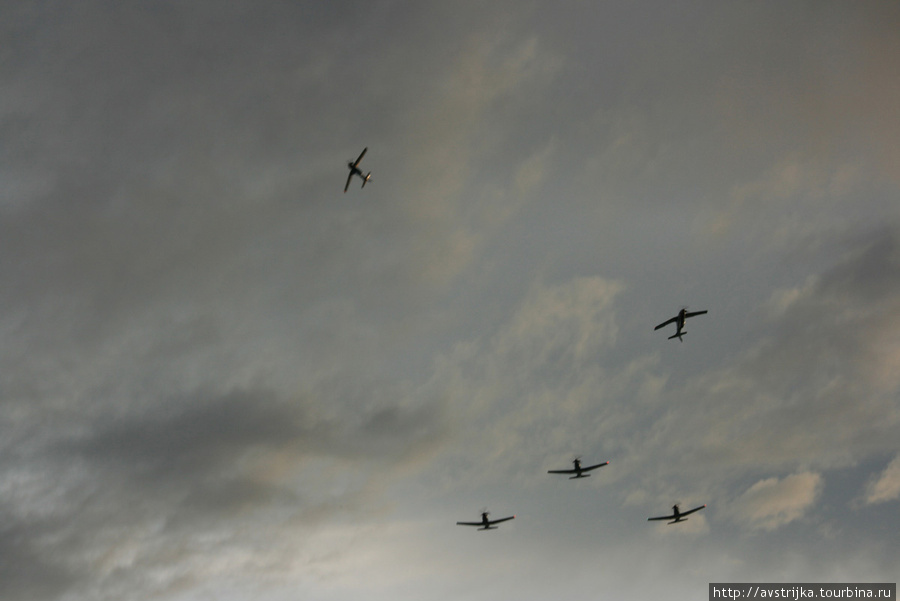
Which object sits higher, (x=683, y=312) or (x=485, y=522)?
(x=683, y=312)

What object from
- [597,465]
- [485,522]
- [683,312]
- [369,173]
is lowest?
[485,522]

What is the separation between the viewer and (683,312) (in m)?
159

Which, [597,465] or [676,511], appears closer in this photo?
[597,465]

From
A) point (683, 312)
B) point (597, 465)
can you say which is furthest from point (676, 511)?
point (683, 312)

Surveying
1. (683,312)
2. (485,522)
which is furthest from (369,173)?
(485,522)

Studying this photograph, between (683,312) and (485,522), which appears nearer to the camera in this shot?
(683,312)

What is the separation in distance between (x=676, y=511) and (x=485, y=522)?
205ft

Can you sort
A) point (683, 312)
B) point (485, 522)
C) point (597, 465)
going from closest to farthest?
point (683, 312) → point (597, 465) → point (485, 522)

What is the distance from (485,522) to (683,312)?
285ft

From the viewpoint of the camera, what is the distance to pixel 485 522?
18950 centimetres

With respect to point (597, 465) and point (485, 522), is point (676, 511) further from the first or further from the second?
point (485, 522)

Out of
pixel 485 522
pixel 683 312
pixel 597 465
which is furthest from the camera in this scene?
pixel 485 522

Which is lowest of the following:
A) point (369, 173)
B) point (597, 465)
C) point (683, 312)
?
point (597, 465)

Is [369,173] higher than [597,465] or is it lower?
higher
